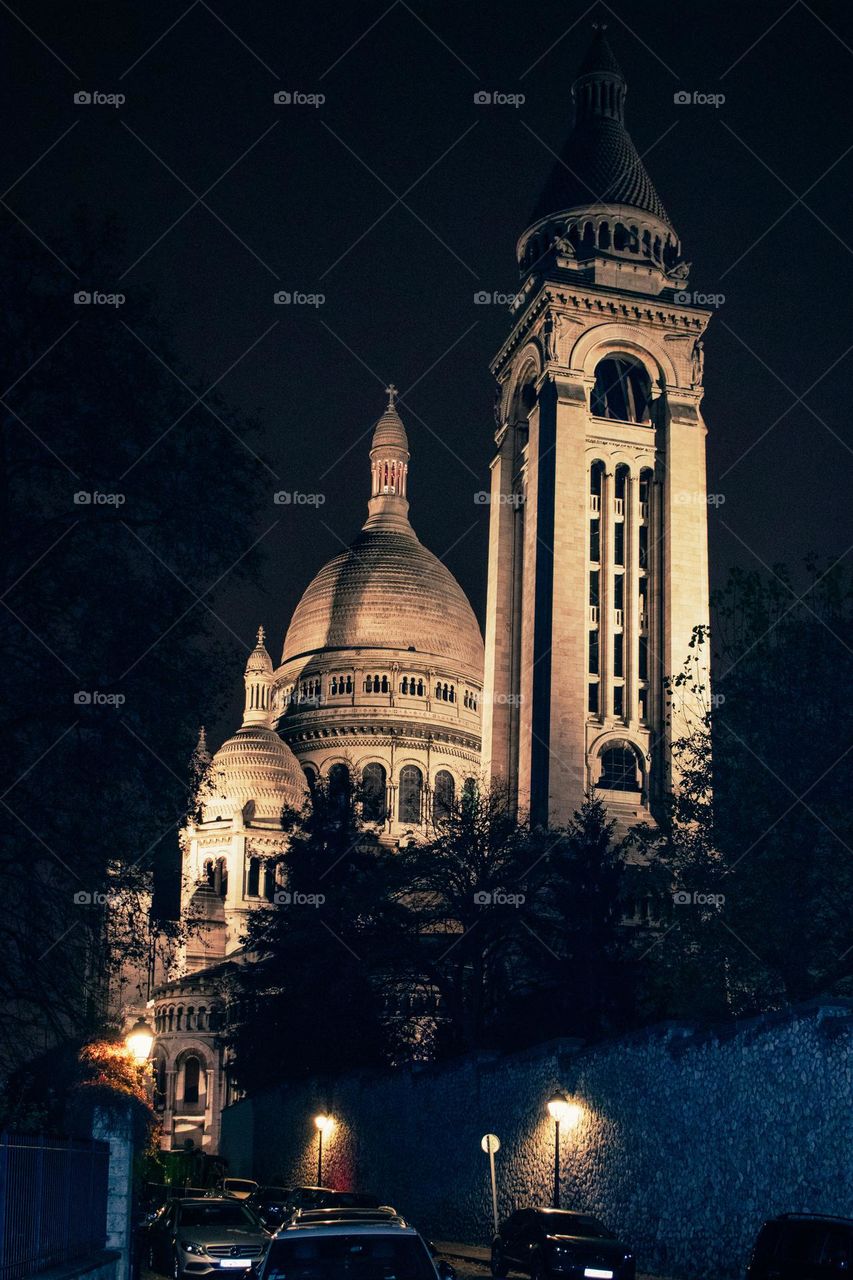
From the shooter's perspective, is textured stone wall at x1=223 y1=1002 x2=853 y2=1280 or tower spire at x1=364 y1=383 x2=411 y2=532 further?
tower spire at x1=364 y1=383 x2=411 y2=532

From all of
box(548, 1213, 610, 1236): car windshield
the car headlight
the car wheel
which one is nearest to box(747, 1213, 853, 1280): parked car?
box(548, 1213, 610, 1236): car windshield

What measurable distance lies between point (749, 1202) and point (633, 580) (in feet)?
208

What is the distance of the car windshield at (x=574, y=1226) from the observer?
25.9 metres

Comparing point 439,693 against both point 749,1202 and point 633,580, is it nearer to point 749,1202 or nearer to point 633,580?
point 633,580

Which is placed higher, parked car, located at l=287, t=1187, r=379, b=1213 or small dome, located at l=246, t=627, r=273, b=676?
small dome, located at l=246, t=627, r=273, b=676

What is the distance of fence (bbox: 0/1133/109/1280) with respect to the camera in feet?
46.6

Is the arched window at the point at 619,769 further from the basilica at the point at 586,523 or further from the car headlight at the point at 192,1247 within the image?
the car headlight at the point at 192,1247

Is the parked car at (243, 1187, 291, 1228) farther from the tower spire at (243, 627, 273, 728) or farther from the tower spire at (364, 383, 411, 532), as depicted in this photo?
the tower spire at (364, 383, 411, 532)

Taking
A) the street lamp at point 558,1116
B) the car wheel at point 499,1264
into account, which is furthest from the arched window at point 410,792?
the car wheel at point 499,1264

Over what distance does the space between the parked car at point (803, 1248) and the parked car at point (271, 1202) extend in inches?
823

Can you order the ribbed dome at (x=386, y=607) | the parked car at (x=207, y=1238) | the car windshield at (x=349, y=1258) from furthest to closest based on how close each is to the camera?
the ribbed dome at (x=386, y=607) < the parked car at (x=207, y=1238) < the car windshield at (x=349, y=1258)

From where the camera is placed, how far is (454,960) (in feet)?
164

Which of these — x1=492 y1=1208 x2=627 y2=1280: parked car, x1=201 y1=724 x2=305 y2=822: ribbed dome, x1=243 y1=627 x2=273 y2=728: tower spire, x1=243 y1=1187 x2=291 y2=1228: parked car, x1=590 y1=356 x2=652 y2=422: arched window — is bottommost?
x1=243 y1=1187 x2=291 y2=1228: parked car

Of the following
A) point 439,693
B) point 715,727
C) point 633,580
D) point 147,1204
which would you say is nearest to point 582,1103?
point 715,727
